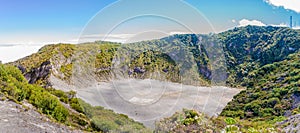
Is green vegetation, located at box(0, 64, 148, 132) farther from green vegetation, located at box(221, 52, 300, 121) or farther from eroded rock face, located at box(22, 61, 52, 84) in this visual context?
green vegetation, located at box(221, 52, 300, 121)

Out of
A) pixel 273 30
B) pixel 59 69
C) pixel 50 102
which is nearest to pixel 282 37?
pixel 273 30

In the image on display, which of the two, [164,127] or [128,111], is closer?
[128,111]

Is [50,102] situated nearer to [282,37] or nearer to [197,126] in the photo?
[197,126]

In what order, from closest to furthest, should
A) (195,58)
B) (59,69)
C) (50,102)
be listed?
(195,58), (50,102), (59,69)

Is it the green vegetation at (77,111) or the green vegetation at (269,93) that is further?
the green vegetation at (269,93)

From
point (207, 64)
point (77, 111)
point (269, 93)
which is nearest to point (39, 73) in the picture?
point (77, 111)

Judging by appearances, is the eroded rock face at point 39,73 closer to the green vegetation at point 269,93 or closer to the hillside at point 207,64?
the hillside at point 207,64

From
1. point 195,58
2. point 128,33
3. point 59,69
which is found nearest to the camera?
point 128,33

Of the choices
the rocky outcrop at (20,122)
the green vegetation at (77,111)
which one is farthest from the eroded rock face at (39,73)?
the rocky outcrop at (20,122)

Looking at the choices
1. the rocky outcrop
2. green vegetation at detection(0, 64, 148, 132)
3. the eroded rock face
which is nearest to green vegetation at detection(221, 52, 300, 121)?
the eroded rock face
